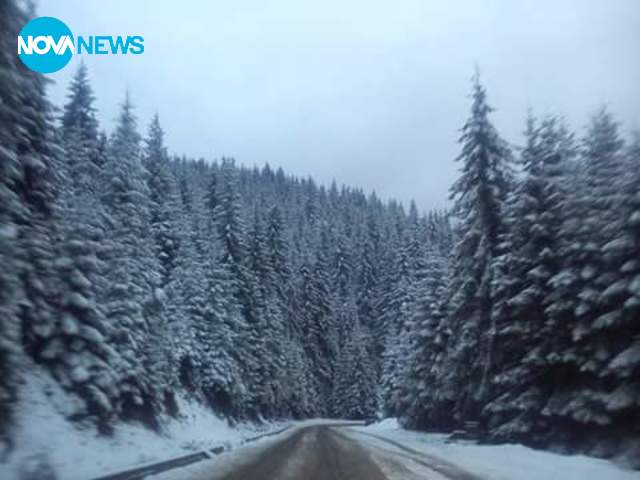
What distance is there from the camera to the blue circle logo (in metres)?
15.2

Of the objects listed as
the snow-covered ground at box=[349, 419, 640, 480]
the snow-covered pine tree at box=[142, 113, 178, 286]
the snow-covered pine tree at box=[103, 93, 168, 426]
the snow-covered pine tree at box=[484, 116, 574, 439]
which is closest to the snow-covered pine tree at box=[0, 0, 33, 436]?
the snow-covered pine tree at box=[103, 93, 168, 426]

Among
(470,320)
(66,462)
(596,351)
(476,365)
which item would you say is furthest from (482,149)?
(66,462)

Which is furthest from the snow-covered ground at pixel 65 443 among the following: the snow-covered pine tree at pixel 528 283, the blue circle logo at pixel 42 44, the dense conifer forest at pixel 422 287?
the snow-covered pine tree at pixel 528 283

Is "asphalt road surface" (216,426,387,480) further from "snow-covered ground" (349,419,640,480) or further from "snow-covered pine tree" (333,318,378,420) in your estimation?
"snow-covered pine tree" (333,318,378,420)

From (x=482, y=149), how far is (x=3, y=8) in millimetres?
22693

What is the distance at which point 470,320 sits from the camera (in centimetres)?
3055

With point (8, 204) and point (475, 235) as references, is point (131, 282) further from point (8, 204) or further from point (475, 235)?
point (475, 235)

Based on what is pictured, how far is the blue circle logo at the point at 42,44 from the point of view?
15.2 meters

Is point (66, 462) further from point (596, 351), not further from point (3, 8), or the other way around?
point (596, 351)

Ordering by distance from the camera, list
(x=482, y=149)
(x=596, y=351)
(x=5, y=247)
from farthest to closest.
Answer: (x=482, y=149) < (x=596, y=351) < (x=5, y=247)

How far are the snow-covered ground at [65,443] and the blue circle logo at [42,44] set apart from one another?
8782mm

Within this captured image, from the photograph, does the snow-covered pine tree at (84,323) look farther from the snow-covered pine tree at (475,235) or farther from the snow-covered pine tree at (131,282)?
the snow-covered pine tree at (475,235)

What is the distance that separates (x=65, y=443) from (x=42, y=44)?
34.1 ft

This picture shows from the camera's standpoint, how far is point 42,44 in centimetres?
1642
